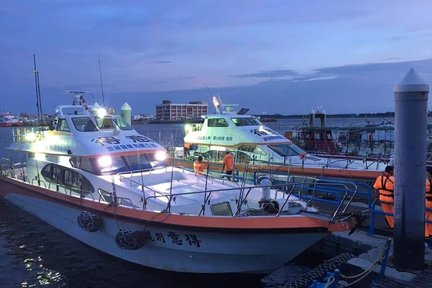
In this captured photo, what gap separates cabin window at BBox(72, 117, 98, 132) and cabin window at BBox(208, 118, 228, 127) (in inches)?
260

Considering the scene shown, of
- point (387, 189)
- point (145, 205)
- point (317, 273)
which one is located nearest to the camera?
point (317, 273)

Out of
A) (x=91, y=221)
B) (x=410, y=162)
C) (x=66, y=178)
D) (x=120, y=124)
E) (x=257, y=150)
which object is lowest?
(x=91, y=221)

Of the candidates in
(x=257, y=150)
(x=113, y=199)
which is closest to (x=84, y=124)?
(x=113, y=199)

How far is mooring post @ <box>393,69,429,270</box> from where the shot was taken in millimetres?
5902

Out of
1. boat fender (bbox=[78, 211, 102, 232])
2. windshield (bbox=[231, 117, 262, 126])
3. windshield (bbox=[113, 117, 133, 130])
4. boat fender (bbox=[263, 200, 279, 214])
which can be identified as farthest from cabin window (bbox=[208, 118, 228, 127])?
boat fender (bbox=[263, 200, 279, 214])

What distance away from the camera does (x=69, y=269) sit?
32.3 ft

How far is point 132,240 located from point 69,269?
2486 mm

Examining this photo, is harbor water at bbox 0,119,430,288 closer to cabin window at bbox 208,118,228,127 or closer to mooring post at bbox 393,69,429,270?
mooring post at bbox 393,69,429,270

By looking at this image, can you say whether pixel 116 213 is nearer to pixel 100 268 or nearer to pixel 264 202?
pixel 100 268

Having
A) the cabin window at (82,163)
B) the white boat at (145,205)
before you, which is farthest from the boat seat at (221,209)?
the cabin window at (82,163)

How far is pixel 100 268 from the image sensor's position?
31.7 ft

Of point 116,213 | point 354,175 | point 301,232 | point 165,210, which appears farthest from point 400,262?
point 354,175

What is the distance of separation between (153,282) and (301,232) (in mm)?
3423

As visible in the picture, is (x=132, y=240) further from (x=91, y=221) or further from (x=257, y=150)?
(x=257, y=150)
